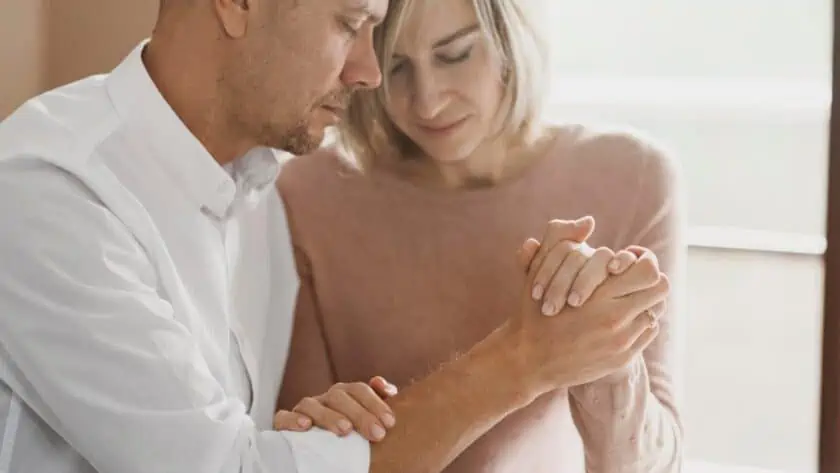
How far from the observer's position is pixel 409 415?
1.13 metres

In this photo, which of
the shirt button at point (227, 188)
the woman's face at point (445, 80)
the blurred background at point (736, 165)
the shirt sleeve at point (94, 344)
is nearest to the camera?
the shirt sleeve at point (94, 344)

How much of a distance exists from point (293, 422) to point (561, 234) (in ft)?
1.16

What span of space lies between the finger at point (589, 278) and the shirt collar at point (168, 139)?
412mm

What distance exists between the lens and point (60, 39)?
1.83 meters

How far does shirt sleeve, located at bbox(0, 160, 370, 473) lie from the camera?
0.98 meters

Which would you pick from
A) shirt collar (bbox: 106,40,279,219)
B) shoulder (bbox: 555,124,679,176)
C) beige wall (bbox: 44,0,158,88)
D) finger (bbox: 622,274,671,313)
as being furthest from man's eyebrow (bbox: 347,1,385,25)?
beige wall (bbox: 44,0,158,88)

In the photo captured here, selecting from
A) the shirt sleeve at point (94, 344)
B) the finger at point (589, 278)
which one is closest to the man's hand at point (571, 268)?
the finger at point (589, 278)

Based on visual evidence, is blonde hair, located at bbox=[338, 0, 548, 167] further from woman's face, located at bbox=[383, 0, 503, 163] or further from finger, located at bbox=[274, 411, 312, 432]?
finger, located at bbox=[274, 411, 312, 432]

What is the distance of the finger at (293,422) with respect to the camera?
3.70 feet

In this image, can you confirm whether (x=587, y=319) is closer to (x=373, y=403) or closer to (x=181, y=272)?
(x=373, y=403)

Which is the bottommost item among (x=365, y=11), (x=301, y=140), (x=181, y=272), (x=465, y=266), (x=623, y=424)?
(x=623, y=424)

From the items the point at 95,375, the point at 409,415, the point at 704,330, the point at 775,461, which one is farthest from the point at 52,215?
the point at 775,461

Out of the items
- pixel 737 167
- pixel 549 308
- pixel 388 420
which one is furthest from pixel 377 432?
pixel 737 167

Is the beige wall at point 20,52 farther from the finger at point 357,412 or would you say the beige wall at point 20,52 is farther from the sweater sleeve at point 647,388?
the sweater sleeve at point 647,388
